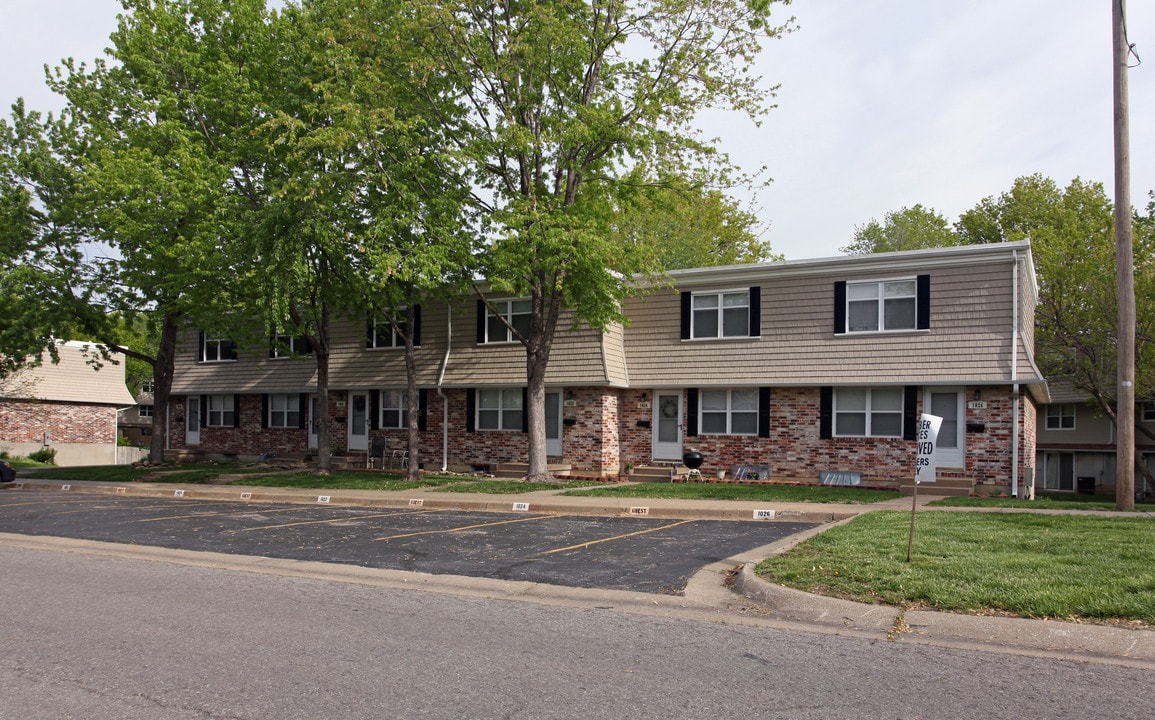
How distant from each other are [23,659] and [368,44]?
17.5 meters

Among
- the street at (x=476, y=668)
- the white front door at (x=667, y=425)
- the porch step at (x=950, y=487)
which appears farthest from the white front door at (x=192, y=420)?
the street at (x=476, y=668)

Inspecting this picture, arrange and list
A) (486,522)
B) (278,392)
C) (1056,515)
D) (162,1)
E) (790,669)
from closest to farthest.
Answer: (790,669) → (1056,515) → (486,522) → (162,1) → (278,392)

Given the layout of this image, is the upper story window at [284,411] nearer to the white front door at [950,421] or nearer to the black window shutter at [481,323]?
the black window shutter at [481,323]

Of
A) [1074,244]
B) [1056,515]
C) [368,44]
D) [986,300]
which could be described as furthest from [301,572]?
[1074,244]

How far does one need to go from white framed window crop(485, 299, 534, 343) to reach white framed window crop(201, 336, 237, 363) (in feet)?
37.1

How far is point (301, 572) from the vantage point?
10.8 meters

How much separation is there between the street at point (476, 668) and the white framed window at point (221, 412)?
80.1 feet

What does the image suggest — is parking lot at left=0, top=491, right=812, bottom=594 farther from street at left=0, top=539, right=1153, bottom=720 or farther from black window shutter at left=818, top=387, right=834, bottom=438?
black window shutter at left=818, top=387, right=834, bottom=438

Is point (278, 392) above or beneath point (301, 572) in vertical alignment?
above

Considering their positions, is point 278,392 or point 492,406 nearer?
point 492,406

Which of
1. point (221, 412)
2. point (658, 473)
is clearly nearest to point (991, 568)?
point (658, 473)

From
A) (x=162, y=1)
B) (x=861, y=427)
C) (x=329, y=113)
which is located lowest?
(x=861, y=427)

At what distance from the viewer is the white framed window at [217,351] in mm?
32562

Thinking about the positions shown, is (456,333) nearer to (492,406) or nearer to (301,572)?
(492,406)
